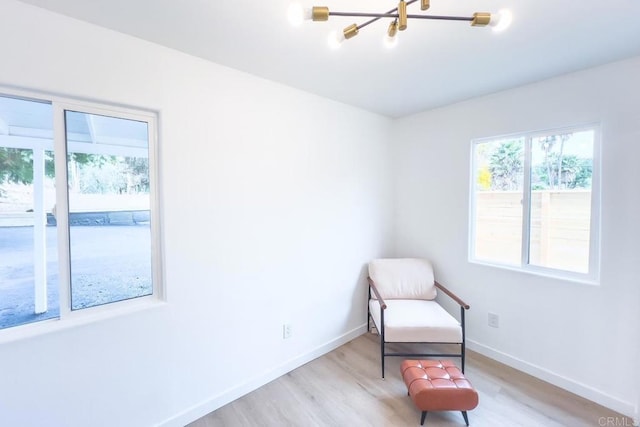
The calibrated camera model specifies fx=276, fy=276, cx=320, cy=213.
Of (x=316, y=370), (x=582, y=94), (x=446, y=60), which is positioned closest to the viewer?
(x=446, y=60)

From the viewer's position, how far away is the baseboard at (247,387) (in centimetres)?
190

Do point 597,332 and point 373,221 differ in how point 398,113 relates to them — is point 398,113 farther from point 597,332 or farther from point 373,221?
point 597,332

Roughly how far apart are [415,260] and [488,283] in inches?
28.3

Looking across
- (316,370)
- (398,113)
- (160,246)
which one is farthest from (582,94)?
(160,246)

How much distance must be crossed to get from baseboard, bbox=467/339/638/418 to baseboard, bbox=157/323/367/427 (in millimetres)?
1352

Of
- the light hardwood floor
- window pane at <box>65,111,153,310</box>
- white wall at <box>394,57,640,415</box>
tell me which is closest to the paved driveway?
window pane at <box>65,111,153,310</box>

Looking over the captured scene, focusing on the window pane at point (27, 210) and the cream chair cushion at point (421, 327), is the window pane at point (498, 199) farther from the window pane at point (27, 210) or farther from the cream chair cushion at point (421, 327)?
the window pane at point (27, 210)

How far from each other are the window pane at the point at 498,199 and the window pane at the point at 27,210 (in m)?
3.40

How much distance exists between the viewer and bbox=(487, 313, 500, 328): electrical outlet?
263 cm

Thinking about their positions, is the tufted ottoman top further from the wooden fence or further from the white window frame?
the white window frame

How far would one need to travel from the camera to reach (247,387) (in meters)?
2.22

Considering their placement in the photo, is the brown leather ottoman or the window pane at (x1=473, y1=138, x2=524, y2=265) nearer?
the brown leather ottoman

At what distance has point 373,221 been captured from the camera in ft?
10.8

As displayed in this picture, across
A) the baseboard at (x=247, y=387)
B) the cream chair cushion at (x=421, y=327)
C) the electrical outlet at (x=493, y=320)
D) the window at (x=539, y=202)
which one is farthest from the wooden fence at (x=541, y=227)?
the baseboard at (x=247, y=387)
